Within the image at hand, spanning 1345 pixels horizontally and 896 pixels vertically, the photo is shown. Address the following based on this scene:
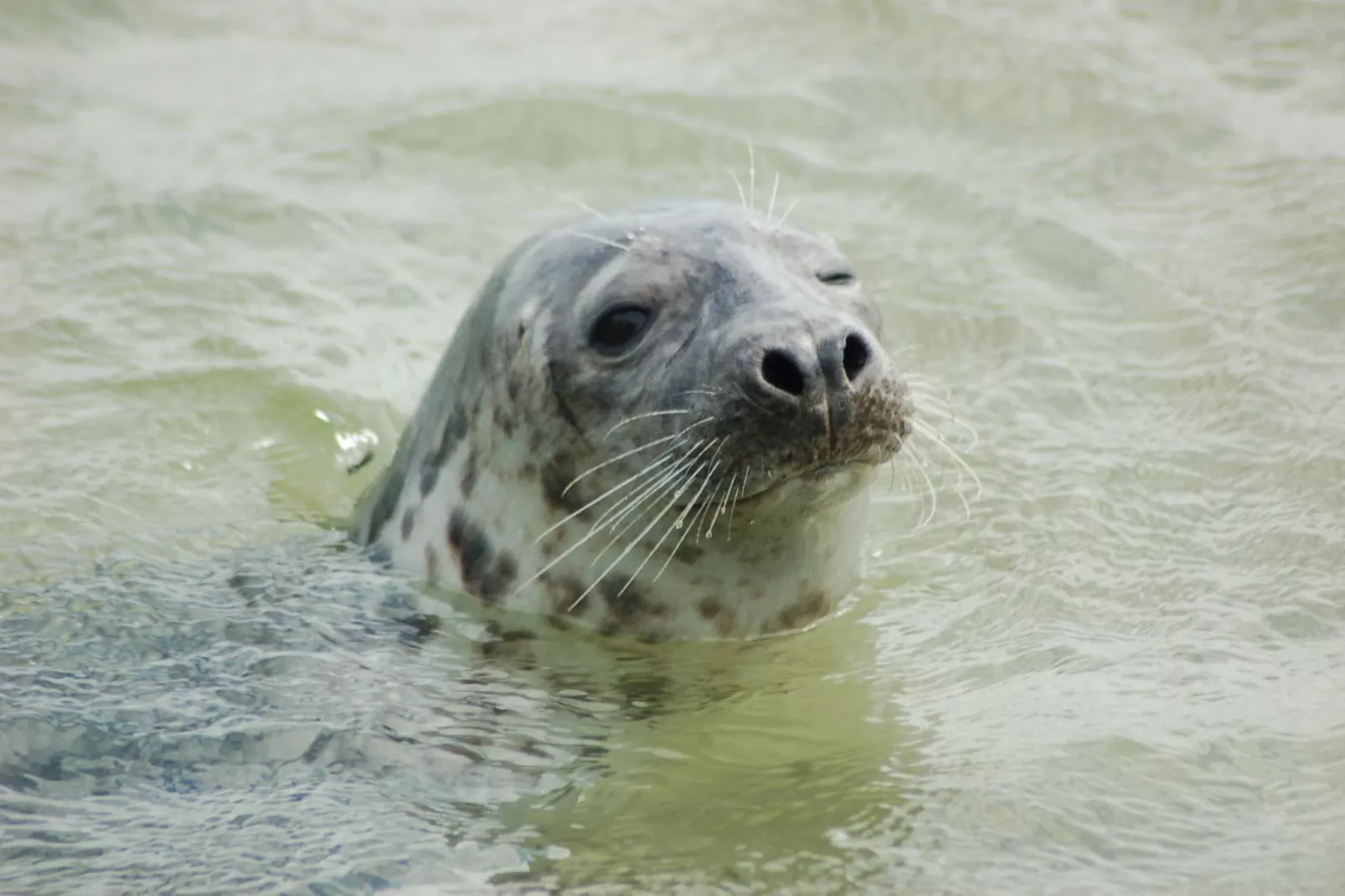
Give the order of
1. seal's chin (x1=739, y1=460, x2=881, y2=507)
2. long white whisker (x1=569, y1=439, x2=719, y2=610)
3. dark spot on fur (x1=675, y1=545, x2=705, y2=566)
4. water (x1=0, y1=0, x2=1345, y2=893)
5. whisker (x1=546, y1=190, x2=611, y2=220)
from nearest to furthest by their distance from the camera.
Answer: water (x1=0, y1=0, x2=1345, y2=893), seal's chin (x1=739, y1=460, x2=881, y2=507), long white whisker (x1=569, y1=439, x2=719, y2=610), dark spot on fur (x1=675, y1=545, x2=705, y2=566), whisker (x1=546, y1=190, x2=611, y2=220)

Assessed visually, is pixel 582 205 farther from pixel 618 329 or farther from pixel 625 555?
pixel 625 555

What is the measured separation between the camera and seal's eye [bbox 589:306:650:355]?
4344 mm

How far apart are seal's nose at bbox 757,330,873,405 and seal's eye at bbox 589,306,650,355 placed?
1.64ft

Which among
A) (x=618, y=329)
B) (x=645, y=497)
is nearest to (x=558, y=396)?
(x=618, y=329)

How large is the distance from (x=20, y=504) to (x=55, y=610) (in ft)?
3.37

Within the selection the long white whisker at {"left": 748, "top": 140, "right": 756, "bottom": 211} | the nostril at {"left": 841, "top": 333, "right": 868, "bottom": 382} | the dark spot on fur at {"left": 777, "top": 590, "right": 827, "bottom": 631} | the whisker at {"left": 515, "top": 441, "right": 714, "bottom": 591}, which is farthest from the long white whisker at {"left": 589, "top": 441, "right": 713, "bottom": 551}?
the long white whisker at {"left": 748, "top": 140, "right": 756, "bottom": 211}

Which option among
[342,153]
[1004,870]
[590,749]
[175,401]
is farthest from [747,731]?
[342,153]

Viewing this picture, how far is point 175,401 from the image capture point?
20.8 feet

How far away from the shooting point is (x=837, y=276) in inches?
180

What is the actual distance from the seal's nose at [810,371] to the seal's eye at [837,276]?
618mm

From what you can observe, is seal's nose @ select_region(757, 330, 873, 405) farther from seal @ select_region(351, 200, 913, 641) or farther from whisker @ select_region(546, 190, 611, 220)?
whisker @ select_region(546, 190, 611, 220)

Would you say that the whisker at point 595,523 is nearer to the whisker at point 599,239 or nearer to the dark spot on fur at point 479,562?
the dark spot on fur at point 479,562

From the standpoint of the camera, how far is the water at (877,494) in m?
3.54

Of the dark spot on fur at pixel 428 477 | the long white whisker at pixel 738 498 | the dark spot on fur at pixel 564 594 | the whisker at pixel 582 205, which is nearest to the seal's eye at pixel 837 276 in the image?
the whisker at pixel 582 205
